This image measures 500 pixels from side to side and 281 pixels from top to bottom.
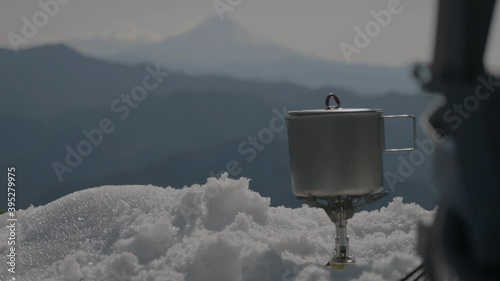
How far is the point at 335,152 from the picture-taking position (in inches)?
241

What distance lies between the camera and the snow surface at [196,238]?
18.7 ft

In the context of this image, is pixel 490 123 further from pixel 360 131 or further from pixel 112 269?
pixel 112 269

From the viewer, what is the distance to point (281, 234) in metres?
7.04

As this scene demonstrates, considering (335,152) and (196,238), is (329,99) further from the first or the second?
(196,238)

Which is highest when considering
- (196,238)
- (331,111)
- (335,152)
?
(331,111)

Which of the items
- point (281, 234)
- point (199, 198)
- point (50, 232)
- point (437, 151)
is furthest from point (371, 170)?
point (437, 151)

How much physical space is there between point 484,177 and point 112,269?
4252 millimetres

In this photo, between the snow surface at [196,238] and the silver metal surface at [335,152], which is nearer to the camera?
the snow surface at [196,238]

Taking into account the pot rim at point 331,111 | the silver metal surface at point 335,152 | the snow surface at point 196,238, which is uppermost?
the pot rim at point 331,111

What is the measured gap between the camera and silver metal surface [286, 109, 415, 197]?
6.14 meters

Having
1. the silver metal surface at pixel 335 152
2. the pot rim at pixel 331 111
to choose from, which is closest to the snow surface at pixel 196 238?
the silver metal surface at pixel 335 152

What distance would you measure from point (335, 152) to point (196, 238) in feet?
4.51

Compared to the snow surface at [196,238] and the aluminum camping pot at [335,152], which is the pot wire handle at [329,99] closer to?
the aluminum camping pot at [335,152]

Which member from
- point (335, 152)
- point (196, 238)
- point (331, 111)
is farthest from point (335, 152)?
point (196, 238)
